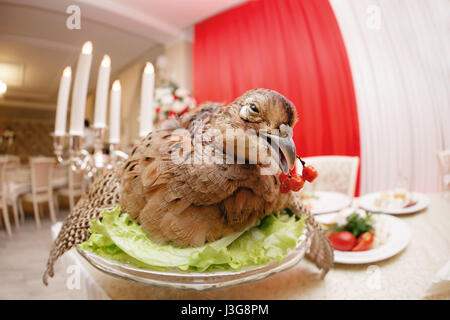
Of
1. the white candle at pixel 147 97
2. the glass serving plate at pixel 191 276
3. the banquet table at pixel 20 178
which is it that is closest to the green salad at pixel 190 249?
the glass serving plate at pixel 191 276

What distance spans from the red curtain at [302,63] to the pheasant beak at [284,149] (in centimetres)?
8

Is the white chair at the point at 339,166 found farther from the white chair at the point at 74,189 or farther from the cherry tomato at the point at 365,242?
the white chair at the point at 74,189

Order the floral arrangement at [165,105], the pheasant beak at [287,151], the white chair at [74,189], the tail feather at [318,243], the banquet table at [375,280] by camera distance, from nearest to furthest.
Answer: the pheasant beak at [287,151] < the banquet table at [375,280] < the tail feather at [318,243] < the white chair at [74,189] < the floral arrangement at [165,105]

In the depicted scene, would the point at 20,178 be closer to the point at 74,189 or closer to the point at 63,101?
the point at 74,189

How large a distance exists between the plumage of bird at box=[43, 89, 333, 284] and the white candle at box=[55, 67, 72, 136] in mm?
179

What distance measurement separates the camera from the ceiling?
404 mm

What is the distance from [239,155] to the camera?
0.92 ft

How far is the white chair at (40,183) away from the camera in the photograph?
52 centimetres

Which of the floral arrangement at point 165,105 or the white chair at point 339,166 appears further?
the floral arrangement at point 165,105

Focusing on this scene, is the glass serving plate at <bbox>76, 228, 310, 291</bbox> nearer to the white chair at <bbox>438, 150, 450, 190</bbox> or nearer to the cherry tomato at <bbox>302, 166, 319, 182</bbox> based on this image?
the cherry tomato at <bbox>302, 166, 319, 182</bbox>

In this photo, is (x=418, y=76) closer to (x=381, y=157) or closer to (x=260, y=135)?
(x=381, y=157)

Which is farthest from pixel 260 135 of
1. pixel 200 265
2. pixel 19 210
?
pixel 19 210

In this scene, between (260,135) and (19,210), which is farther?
(19,210)
